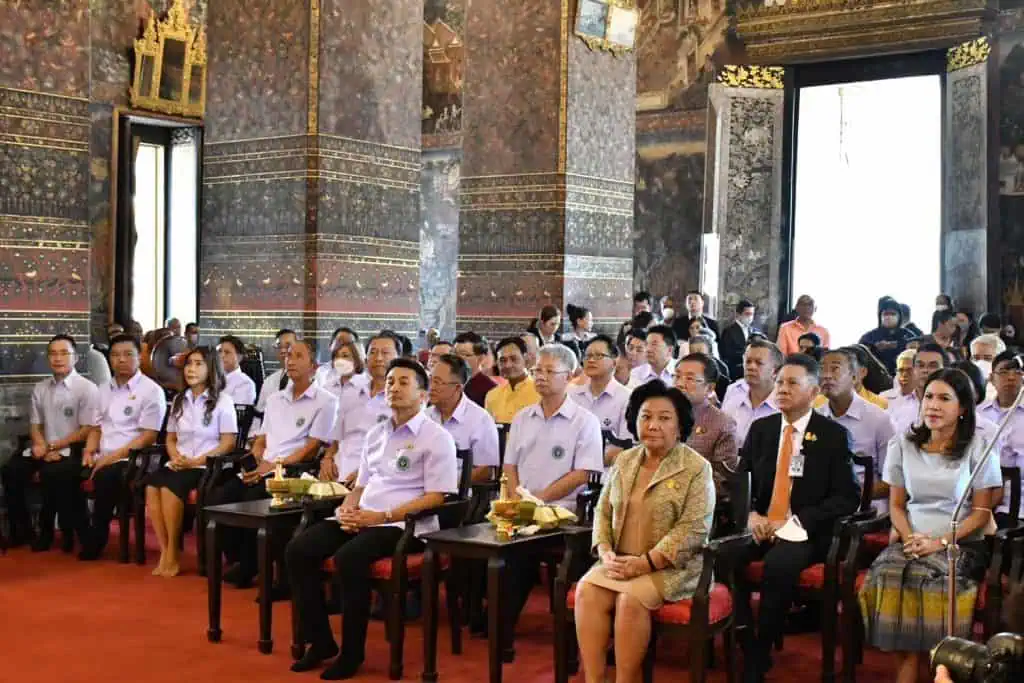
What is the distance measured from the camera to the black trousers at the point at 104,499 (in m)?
8.64

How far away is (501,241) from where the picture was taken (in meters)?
12.7

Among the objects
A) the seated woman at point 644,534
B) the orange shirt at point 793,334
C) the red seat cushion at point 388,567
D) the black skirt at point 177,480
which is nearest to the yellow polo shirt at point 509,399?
the black skirt at point 177,480

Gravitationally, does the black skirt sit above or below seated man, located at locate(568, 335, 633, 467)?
below

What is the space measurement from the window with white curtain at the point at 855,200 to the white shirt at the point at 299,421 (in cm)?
1136

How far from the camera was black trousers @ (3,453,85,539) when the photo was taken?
29.0ft

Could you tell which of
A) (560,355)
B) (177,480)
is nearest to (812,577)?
(560,355)

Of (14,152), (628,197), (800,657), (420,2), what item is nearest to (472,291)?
(628,197)

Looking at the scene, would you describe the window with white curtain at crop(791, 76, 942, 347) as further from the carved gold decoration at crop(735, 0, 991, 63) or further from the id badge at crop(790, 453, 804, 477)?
the id badge at crop(790, 453, 804, 477)

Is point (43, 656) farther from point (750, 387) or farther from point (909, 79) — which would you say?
point (909, 79)

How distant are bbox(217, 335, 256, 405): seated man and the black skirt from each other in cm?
146

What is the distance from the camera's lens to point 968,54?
1627 centimetres

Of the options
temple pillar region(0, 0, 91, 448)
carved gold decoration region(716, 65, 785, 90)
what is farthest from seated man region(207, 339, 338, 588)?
carved gold decoration region(716, 65, 785, 90)

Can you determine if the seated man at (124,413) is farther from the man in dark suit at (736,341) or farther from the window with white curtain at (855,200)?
the window with white curtain at (855,200)

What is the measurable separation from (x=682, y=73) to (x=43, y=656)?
1444 cm
